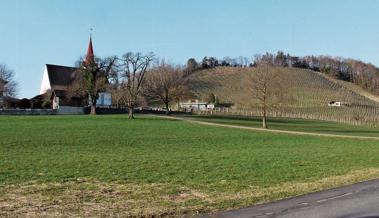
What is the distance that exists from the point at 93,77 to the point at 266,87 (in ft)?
123

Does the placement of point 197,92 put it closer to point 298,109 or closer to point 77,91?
point 298,109

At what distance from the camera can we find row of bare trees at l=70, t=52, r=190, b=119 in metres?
81.1

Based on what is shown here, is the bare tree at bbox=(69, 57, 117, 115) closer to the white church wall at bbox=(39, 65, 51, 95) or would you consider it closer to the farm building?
the white church wall at bbox=(39, 65, 51, 95)

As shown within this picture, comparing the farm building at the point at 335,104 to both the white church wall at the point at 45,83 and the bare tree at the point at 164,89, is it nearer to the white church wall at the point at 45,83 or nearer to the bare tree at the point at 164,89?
the bare tree at the point at 164,89

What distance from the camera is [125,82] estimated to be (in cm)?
8600

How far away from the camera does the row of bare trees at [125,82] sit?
3191 inches

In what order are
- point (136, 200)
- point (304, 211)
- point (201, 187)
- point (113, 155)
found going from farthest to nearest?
1. point (113, 155)
2. point (201, 187)
3. point (136, 200)
4. point (304, 211)

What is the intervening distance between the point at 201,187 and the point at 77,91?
83454mm

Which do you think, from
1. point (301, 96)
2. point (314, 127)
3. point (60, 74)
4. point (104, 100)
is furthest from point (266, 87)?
point (301, 96)

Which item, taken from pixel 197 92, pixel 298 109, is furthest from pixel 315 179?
pixel 197 92

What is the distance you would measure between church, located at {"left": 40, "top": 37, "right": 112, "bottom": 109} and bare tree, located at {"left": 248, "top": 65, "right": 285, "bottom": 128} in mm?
40276

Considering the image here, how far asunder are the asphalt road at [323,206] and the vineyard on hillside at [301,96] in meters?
55.3

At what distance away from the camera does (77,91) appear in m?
94.4

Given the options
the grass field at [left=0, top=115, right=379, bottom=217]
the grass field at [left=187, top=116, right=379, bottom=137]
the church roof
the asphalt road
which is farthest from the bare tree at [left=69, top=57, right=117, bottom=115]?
the asphalt road
